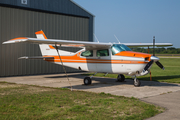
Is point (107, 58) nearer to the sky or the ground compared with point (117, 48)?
nearer to the ground

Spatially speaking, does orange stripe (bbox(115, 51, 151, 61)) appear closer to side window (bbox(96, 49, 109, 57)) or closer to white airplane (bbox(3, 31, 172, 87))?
white airplane (bbox(3, 31, 172, 87))

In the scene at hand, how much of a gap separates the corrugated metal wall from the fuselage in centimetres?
→ 560

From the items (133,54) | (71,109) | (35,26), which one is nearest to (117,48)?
(133,54)

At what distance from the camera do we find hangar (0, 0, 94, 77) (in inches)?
633

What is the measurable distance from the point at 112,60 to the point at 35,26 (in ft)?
31.8

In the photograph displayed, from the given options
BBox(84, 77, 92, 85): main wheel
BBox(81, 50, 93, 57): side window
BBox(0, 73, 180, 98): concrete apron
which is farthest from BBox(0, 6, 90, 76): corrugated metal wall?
BBox(84, 77, 92, 85): main wheel

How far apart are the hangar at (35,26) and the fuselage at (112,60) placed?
221 inches

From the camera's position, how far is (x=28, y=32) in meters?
17.4

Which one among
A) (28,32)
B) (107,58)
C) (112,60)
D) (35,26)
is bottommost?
(112,60)

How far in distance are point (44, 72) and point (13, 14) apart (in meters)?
5.68

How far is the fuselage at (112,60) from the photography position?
10086 mm

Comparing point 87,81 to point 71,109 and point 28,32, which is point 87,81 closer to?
point 71,109

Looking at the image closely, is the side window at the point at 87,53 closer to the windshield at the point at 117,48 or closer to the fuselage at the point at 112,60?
the fuselage at the point at 112,60

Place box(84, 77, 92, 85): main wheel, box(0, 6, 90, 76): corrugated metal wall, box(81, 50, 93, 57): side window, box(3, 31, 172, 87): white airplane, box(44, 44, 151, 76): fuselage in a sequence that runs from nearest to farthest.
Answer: box(3, 31, 172, 87): white airplane
box(44, 44, 151, 76): fuselage
box(84, 77, 92, 85): main wheel
box(81, 50, 93, 57): side window
box(0, 6, 90, 76): corrugated metal wall
